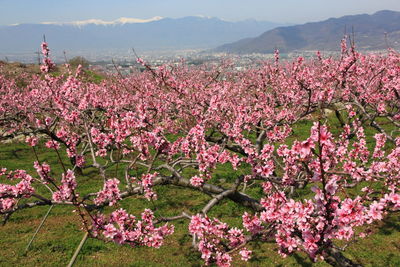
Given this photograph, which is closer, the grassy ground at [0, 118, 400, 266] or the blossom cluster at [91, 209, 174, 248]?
the blossom cluster at [91, 209, 174, 248]

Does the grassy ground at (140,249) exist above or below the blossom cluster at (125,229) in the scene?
below

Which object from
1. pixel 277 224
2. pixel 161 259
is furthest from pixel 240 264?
pixel 277 224

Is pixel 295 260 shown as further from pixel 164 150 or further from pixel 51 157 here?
pixel 51 157

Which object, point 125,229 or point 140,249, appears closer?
point 125,229

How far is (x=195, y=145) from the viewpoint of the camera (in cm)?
610

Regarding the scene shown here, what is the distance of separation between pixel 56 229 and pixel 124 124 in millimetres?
5994

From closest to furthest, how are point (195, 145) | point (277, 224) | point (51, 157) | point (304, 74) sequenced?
point (277, 224), point (195, 145), point (304, 74), point (51, 157)

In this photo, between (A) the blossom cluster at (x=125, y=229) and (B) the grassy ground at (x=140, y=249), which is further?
(B) the grassy ground at (x=140, y=249)

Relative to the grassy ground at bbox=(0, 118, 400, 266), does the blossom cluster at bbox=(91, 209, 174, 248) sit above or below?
above

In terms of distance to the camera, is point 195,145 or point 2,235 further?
point 2,235

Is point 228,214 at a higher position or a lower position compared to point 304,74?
lower

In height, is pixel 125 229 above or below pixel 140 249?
above

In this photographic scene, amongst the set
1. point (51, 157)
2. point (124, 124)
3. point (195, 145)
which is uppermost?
point (124, 124)

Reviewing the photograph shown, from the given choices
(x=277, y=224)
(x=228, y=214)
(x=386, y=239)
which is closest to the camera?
(x=277, y=224)
